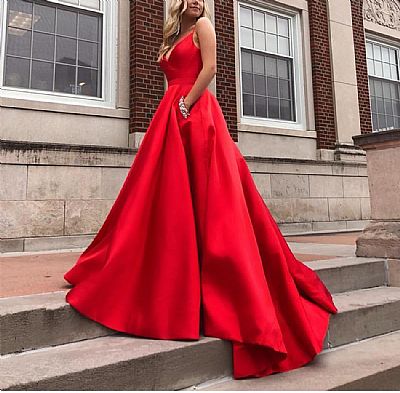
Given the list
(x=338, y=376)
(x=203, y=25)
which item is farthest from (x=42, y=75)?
(x=338, y=376)

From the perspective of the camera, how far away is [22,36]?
583 cm

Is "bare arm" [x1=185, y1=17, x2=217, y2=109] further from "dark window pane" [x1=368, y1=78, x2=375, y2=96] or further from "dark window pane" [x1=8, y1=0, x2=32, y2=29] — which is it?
"dark window pane" [x1=368, y1=78, x2=375, y2=96]

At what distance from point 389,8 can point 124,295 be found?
1105cm

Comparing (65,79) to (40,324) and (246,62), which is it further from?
(40,324)

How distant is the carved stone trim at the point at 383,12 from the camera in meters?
9.85

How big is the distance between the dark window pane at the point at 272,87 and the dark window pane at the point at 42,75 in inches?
167

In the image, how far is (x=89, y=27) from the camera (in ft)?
21.0

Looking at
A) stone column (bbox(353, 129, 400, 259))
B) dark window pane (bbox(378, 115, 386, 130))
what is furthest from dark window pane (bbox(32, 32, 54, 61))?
dark window pane (bbox(378, 115, 386, 130))

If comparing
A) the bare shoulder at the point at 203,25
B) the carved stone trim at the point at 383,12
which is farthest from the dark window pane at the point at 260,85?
the bare shoulder at the point at 203,25

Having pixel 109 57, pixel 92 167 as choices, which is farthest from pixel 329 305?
pixel 109 57

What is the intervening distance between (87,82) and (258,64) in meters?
3.54

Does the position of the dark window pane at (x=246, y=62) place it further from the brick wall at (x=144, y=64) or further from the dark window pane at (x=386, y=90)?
the dark window pane at (x=386, y=90)

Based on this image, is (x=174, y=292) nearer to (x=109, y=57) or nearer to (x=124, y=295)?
(x=124, y=295)

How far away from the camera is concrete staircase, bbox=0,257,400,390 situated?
5.76 feet
